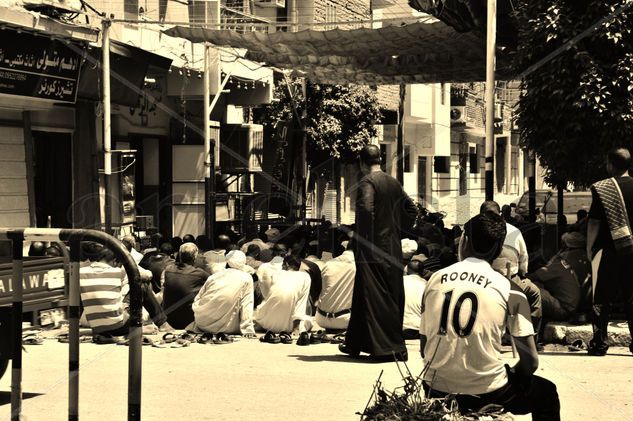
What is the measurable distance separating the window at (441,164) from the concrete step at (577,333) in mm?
37614

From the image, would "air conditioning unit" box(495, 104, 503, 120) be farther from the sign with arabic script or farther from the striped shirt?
the striped shirt

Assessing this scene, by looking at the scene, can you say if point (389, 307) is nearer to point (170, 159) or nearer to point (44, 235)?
point (44, 235)

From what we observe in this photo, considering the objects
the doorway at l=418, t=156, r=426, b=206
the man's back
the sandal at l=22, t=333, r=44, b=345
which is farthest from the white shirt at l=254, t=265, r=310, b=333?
the doorway at l=418, t=156, r=426, b=206

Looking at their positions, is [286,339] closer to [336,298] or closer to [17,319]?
[336,298]

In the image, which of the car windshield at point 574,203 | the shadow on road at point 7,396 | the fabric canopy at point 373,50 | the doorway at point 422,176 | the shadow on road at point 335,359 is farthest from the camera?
the doorway at point 422,176

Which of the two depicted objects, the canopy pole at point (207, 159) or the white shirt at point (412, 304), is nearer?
the white shirt at point (412, 304)

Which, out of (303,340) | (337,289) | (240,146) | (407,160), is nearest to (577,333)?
(337,289)

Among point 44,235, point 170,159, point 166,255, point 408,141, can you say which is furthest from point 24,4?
point 408,141

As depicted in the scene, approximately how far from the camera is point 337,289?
1159 centimetres

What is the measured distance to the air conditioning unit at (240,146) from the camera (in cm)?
2728

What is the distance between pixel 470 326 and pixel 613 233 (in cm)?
458

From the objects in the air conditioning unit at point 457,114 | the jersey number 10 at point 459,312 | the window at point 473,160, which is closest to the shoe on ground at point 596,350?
the jersey number 10 at point 459,312

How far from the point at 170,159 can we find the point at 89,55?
6.13 m

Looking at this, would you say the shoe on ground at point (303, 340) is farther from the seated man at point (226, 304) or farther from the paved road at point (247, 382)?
the seated man at point (226, 304)
